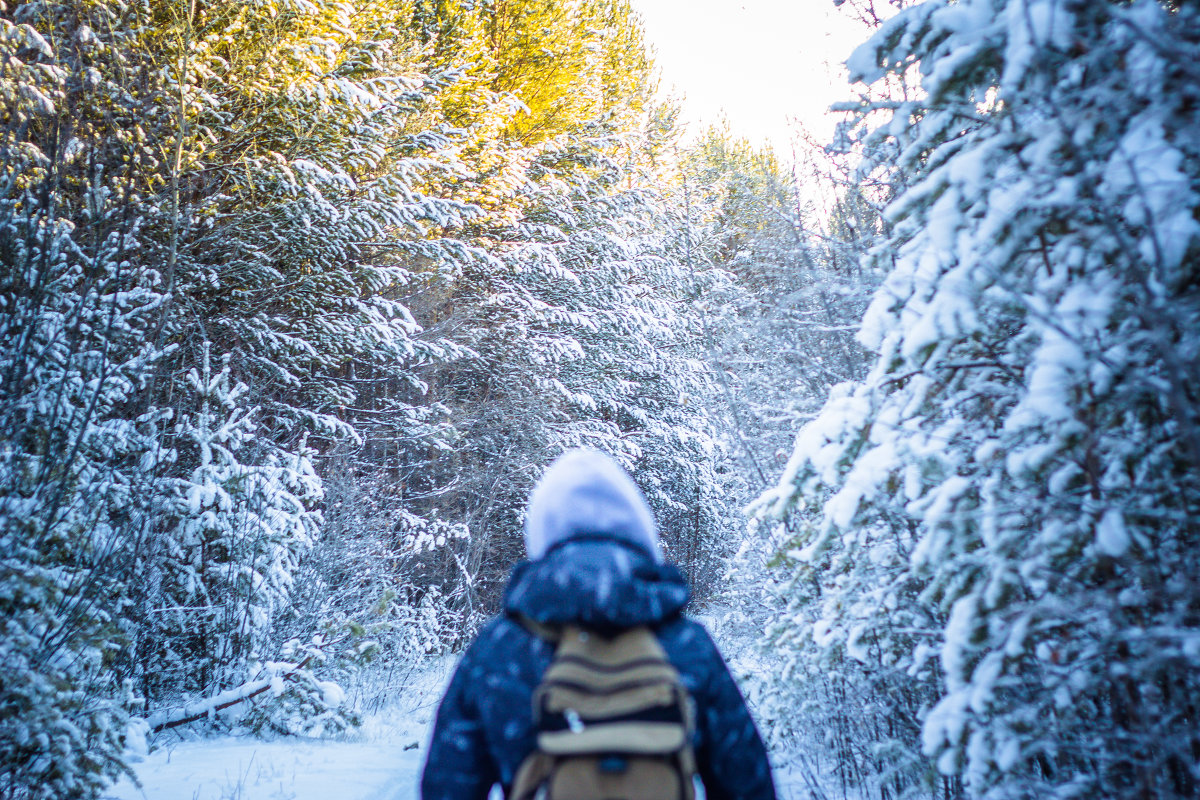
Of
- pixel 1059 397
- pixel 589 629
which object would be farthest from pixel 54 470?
pixel 1059 397

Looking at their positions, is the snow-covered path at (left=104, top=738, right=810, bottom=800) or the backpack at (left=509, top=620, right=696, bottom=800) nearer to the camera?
the backpack at (left=509, top=620, right=696, bottom=800)

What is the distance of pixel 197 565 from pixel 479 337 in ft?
22.9

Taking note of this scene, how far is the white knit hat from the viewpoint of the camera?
1.66 meters

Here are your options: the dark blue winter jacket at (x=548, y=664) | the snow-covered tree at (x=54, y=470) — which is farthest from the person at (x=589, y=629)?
the snow-covered tree at (x=54, y=470)

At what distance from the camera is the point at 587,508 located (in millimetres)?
1669

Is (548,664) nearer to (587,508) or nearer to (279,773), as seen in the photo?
(587,508)

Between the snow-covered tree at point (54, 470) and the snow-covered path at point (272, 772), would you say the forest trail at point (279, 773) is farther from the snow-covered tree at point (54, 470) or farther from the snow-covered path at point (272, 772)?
the snow-covered tree at point (54, 470)

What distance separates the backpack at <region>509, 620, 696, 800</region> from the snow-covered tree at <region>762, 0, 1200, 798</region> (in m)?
1.21

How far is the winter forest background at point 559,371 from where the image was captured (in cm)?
197

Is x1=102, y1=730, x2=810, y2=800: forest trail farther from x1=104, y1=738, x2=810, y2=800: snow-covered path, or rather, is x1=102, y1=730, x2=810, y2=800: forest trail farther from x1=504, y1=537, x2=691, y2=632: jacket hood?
x1=504, y1=537, x2=691, y2=632: jacket hood

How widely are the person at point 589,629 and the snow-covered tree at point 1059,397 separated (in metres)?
0.98

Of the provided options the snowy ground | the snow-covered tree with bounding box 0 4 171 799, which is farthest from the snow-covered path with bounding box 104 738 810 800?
the snow-covered tree with bounding box 0 4 171 799

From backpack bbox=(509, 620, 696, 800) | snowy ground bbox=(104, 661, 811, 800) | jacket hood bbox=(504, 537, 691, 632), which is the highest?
jacket hood bbox=(504, 537, 691, 632)

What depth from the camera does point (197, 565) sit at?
6.26 metres
